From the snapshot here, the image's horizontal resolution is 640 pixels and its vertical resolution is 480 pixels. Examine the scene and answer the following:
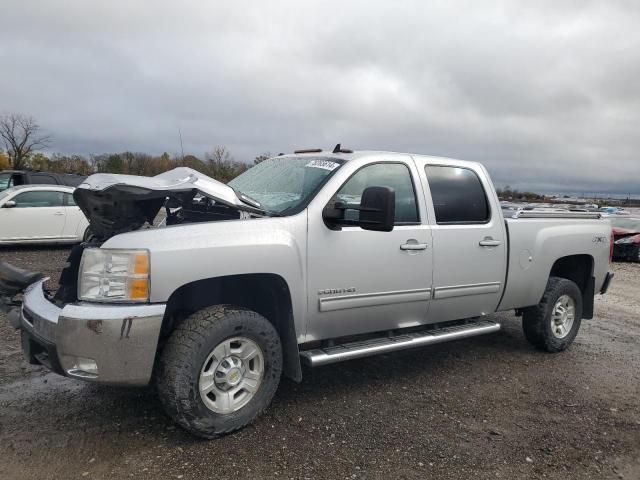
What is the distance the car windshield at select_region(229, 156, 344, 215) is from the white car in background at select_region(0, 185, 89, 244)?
8084mm

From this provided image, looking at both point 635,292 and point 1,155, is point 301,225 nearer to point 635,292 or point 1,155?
point 635,292

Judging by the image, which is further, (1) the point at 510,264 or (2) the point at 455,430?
(1) the point at 510,264

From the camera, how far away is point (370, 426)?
12.3 feet

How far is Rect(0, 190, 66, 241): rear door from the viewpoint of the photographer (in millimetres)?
11345

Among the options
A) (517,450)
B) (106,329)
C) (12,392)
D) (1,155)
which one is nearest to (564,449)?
(517,450)

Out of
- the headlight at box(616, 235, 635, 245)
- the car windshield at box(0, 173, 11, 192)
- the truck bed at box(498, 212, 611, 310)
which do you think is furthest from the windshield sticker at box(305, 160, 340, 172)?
the headlight at box(616, 235, 635, 245)

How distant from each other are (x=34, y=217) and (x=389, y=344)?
10.3 meters

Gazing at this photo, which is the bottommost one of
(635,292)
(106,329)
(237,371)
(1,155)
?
(635,292)

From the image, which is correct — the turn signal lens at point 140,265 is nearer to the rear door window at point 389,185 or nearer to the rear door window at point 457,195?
the rear door window at point 389,185

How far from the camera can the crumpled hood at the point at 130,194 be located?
10.9ft

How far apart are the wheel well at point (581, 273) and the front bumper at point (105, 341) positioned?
4.62 meters

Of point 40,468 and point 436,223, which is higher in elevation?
point 436,223

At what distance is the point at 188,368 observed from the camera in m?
3.19

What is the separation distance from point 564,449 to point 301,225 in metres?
2.36
